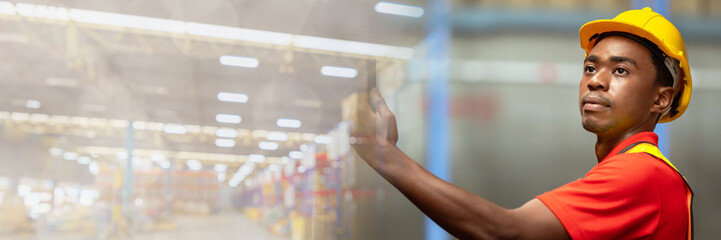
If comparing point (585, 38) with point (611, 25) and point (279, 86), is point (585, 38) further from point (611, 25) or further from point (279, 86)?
point (279, 86)

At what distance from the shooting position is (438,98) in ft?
6.89

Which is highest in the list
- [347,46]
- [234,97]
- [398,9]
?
[398,9]

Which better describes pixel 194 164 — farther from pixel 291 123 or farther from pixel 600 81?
pixel 600 81

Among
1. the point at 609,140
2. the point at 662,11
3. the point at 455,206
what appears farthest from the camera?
the point at 662,11

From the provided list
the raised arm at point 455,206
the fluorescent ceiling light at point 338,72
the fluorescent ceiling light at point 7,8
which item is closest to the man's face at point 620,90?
the raised arm at point 455,206

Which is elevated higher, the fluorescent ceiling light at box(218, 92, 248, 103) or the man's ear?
the fluorescent ceiling light at box(218, 92, 248, 103)

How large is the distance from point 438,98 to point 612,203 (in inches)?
55.1

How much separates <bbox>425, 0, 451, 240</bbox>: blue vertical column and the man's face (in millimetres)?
958

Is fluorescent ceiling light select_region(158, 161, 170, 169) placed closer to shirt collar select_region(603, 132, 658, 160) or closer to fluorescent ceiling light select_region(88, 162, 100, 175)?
fluorescent ceiling light select_region(88, 162, 100, 175)

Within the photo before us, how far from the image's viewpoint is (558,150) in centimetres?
243

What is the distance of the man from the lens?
679mm

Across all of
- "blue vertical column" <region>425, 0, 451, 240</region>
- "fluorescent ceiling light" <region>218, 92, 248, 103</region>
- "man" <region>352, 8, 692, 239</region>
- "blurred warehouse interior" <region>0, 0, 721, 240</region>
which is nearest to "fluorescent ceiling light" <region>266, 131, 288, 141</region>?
"blurred warehouse interior" <region>0, 0, 721, 240</region>

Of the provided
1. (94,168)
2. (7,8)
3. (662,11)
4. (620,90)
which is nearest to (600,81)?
(620,90)

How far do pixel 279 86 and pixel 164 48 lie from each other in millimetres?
267
